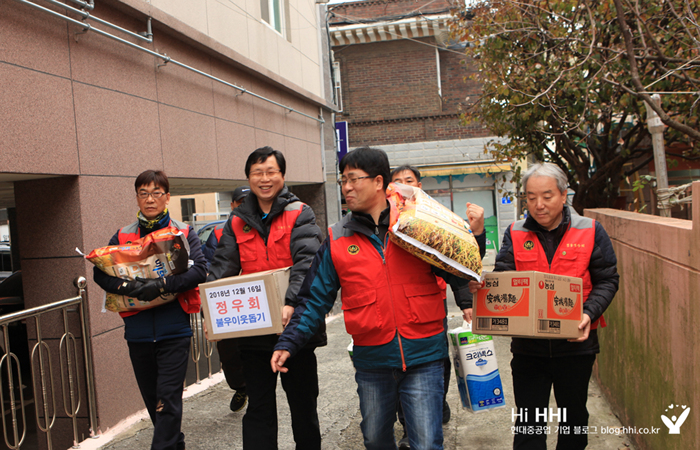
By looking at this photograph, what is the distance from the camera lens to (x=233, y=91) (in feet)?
29.0

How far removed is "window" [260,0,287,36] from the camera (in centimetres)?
1052

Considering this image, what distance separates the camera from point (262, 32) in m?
10.1

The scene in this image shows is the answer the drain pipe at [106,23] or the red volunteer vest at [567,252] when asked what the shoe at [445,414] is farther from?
the drain pipe at [106,23]

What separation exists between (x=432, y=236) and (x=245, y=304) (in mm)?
1193

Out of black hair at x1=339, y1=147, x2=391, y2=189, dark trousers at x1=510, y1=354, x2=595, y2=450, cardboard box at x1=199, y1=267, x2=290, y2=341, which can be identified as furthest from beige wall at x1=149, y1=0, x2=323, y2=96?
dark trousers at x1=510, y1=354, x2=595, y2=450

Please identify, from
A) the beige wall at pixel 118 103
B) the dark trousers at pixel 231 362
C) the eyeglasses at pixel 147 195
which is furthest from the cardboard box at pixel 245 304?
the beige wall at pixel 118 103

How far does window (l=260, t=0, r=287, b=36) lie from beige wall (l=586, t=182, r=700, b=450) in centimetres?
749

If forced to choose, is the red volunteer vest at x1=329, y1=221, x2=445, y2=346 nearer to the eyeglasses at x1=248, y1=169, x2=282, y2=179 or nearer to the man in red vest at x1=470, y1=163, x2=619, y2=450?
the man in red vest at x1=470, y1=163, x2=619, y2=450

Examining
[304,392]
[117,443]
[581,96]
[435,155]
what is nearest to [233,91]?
[581,96]

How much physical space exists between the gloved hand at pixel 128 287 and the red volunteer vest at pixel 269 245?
2.46ft

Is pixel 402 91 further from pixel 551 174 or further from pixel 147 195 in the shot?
pixel 551 174

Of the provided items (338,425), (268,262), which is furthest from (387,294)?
(338,425)

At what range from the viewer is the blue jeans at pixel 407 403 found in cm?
290

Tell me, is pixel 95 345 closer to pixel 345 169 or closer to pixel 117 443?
pixel 117 443
